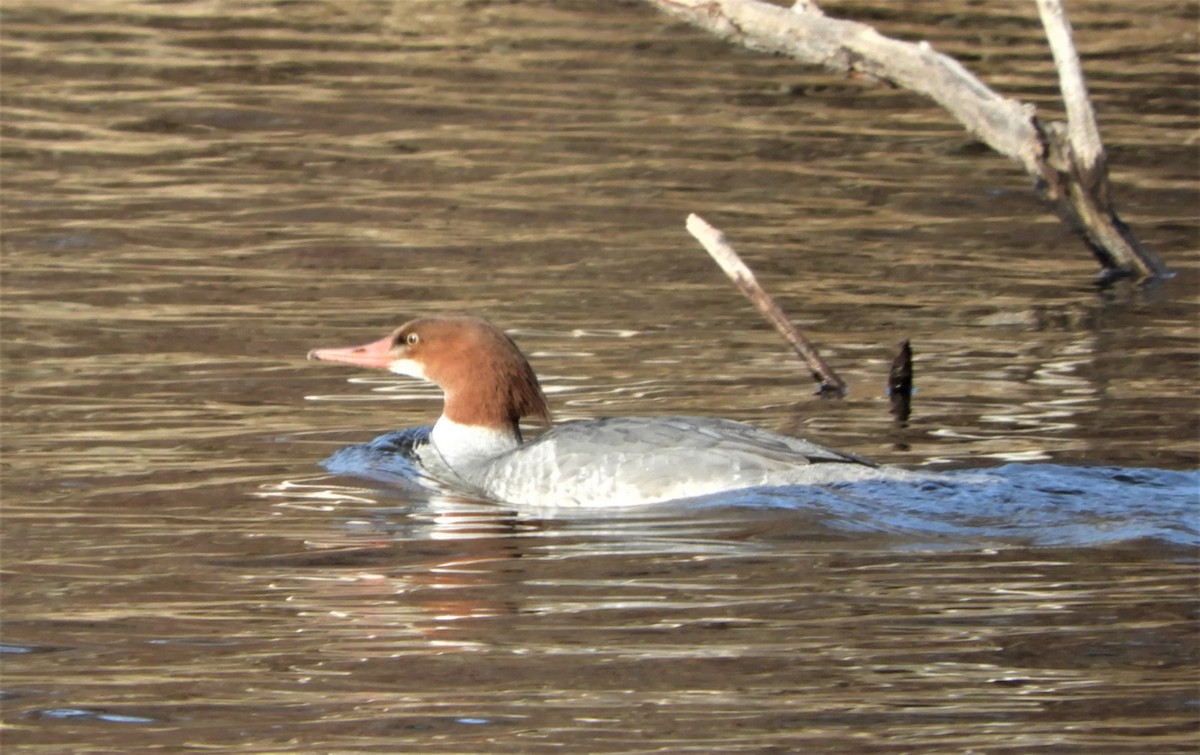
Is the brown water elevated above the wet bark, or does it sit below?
below

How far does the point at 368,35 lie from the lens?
19.6 meters

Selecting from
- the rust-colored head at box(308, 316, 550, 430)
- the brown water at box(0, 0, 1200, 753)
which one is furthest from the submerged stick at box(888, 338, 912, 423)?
the rust-colored head at box(308, 316, 550, 430)

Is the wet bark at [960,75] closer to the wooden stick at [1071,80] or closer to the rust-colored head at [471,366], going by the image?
the wooden stick at [1071,80]

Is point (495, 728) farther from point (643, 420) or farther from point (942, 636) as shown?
point (643, 420)

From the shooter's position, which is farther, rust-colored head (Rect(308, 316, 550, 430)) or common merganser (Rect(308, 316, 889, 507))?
rust-colored head (Rect(308, 316, 550, 430))

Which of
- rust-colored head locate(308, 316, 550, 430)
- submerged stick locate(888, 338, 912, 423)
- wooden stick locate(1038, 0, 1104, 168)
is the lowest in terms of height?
submerged stick locate(888, 338, 912, 423)

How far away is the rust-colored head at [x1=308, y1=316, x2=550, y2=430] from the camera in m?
9.12

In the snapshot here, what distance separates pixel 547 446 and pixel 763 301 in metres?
1.97

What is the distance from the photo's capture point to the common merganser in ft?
27.6

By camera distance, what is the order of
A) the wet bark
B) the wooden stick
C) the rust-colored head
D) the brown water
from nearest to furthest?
the brown water
the rust-colored head
the wet bark
the wooden stick

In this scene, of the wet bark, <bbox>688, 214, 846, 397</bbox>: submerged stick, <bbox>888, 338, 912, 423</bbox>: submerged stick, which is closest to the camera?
<bbox>888, 338, 912, 423</bbox>: submerged stick

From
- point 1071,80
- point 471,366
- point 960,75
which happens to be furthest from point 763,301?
point 1071,80

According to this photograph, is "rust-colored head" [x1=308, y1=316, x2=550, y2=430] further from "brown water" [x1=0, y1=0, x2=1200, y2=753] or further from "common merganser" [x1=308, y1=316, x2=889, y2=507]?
"brown water" [x1=0, y1=0, x2=1200, y2=753]

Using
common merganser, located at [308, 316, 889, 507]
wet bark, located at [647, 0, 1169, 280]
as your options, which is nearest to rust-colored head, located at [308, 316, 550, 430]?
common merganser, located at [308, 316, 889, 507]
